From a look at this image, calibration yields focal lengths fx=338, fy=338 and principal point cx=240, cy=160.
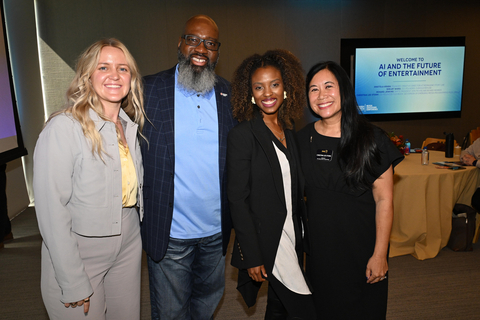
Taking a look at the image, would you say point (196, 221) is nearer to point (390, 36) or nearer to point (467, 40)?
point (390, 36)

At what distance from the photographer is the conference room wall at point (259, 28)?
6.45m

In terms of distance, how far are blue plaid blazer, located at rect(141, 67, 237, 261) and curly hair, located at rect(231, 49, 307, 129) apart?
0.17 meters

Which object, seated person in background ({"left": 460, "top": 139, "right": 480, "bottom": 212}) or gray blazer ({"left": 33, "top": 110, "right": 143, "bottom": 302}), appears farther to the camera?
seated person in background ({"left": 460, "top": 139, "right": 480, "bottom": 212})

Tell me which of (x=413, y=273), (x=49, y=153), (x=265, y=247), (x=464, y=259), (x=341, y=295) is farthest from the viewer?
(x=464, y=259)

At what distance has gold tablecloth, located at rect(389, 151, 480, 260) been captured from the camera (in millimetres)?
3768

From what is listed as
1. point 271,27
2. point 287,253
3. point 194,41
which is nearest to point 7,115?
point 194,41

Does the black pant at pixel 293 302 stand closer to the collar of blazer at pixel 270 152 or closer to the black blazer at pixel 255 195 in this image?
the black blazer at pixel 255 195

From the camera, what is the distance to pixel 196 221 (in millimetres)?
2057

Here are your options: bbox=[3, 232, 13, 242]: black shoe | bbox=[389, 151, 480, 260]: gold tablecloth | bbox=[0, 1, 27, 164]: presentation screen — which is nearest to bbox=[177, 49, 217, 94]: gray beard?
bbox=[389, 151, 480, 260]: gold tablecloth

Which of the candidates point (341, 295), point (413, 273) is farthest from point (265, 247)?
point (413, 273)

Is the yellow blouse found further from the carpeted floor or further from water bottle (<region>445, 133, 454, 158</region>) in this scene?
water bottle (<region>445, 133, 454, 158</region>)

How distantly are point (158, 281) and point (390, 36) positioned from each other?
7.28 meters

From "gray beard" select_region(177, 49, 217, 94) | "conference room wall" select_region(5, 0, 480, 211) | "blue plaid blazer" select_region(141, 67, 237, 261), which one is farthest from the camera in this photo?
"conference room wall" select_region(5, 0, 480, 211)

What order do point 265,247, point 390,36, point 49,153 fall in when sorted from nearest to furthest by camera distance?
point 49,153
point 265,247
point 390,36
